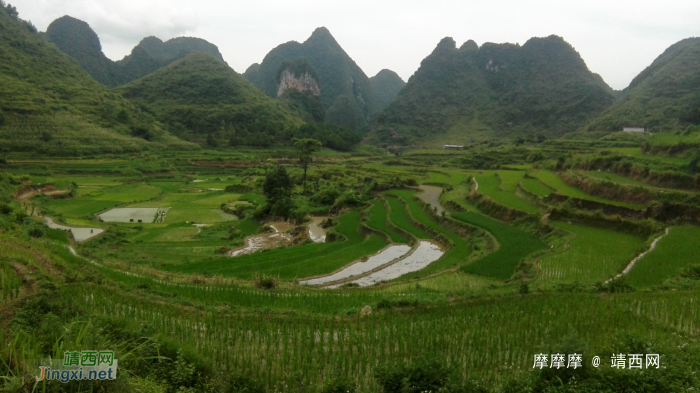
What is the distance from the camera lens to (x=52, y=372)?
3.29 meters

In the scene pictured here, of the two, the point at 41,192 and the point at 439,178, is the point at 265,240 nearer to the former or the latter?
the point at 41,192

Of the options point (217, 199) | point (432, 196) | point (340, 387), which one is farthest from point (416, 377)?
point (217, 199)

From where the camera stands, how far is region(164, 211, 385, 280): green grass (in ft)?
41.7

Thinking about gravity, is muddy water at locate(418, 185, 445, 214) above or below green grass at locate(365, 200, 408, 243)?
above

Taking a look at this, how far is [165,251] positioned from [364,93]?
442 feet

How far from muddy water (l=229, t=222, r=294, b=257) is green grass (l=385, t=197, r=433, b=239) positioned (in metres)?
5.85

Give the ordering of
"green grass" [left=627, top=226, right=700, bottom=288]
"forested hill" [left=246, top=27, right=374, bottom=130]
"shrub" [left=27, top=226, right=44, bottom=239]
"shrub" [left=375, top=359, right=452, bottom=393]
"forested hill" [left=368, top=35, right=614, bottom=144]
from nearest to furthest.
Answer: "shrub" [left=375, top=359, right=452, bottom=393]
"green grass" [left=627, top=226, right=700, bottom=288]
"shrub" [left=27, top=226, right=44, bottom=239]
"forested hill" [left=368, top=35, right=614, bottom=144]
"forested hill" [left=246, top=27, right=374, bottom=130]

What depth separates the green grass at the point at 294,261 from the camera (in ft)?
41.7

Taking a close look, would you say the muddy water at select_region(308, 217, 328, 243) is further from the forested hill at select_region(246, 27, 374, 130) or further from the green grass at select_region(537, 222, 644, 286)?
the forested hill at select_region(246, 27, 374, 130)

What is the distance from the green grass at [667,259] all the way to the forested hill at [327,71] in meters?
113

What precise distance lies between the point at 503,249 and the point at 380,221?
8385mm

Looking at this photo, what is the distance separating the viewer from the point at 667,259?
9.97 metres

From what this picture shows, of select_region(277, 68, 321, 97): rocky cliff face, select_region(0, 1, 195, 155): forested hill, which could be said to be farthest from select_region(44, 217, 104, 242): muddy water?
select_region(277, 68, 321, 97): rocky cliff face

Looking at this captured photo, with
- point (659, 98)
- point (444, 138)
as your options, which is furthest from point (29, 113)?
point (659, 98)
